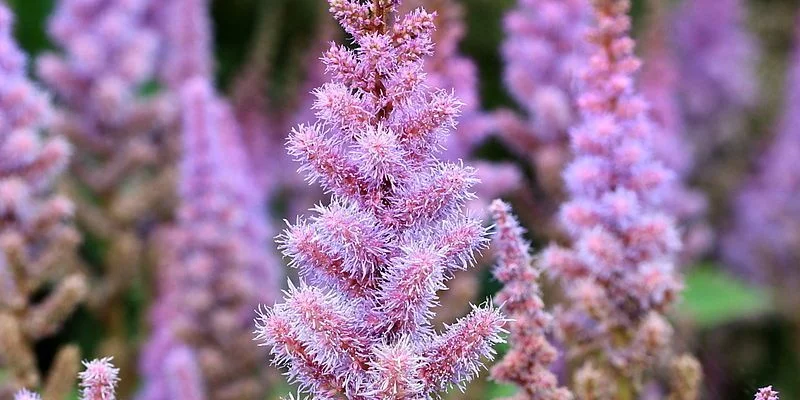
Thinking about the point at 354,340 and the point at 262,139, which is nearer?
the point at 354,340

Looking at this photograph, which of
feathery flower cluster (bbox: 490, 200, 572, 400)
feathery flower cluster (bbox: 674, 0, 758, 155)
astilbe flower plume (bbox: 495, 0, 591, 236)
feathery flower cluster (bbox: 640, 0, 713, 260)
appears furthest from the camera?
feathery flower cluster (bbox: 674, 0, 758, 155)

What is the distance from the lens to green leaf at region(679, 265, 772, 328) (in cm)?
174

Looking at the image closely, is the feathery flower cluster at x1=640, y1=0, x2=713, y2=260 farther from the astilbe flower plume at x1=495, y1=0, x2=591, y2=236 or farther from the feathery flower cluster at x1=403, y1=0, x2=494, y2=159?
the feathery flower cluster at x1=403, y1=0, x2=494, y2=159

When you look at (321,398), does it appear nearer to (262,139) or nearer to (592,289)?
(592,289)

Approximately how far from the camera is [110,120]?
1.57m

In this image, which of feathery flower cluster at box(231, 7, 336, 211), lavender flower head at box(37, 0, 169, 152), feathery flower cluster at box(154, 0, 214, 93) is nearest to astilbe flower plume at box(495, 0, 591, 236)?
feathery flower cluster at box(231, 7, 336, 211)

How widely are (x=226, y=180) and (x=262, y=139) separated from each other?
0.45m

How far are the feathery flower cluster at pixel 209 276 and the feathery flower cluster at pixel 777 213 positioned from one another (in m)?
1.13

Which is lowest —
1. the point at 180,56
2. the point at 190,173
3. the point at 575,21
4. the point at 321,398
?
the point at 321,398

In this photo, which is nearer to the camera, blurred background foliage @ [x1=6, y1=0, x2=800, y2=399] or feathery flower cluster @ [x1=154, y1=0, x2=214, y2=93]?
feathery flower cluster @ [x1=154, y1=0, x2=214, y2=93]

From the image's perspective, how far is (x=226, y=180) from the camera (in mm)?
1386

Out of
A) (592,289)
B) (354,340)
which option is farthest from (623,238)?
(354,340)

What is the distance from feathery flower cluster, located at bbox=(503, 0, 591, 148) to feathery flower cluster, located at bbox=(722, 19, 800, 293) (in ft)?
2.80

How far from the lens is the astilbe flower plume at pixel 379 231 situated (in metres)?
0.60
